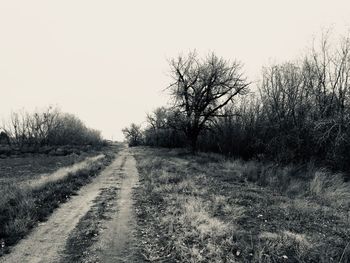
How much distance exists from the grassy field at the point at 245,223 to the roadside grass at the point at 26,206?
3308mm

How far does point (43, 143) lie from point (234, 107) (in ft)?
201

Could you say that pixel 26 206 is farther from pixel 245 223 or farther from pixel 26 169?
pixel 26 169

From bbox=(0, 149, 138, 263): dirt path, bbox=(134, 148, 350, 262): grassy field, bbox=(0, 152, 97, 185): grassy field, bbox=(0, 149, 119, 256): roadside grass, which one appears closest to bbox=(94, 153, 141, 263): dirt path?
bbox=(0, 149, 138, 263): dirt path

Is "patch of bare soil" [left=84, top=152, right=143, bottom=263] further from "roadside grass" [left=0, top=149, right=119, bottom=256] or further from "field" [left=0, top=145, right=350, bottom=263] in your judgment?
"roadside grass" [left=0, top=149, right=119, bottom=256]

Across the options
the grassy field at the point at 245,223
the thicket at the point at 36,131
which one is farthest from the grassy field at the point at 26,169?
the thicket at the point at 36,131

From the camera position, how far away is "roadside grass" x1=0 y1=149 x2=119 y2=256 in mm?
8047

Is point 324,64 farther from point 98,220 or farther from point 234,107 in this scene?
point 98,220

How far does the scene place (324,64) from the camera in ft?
69.4

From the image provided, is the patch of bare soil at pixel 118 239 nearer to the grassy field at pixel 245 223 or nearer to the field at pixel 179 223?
the field at pixel 179 223

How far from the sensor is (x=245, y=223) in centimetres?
856

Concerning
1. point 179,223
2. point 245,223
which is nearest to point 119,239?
point 179,223

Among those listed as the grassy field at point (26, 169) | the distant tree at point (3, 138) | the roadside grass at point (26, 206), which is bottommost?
the roadside grass at point (26, 206)

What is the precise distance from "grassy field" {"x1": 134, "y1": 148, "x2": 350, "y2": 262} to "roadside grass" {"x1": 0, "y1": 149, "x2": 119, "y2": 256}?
10.9 feet

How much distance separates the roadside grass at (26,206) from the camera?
26.4ft
